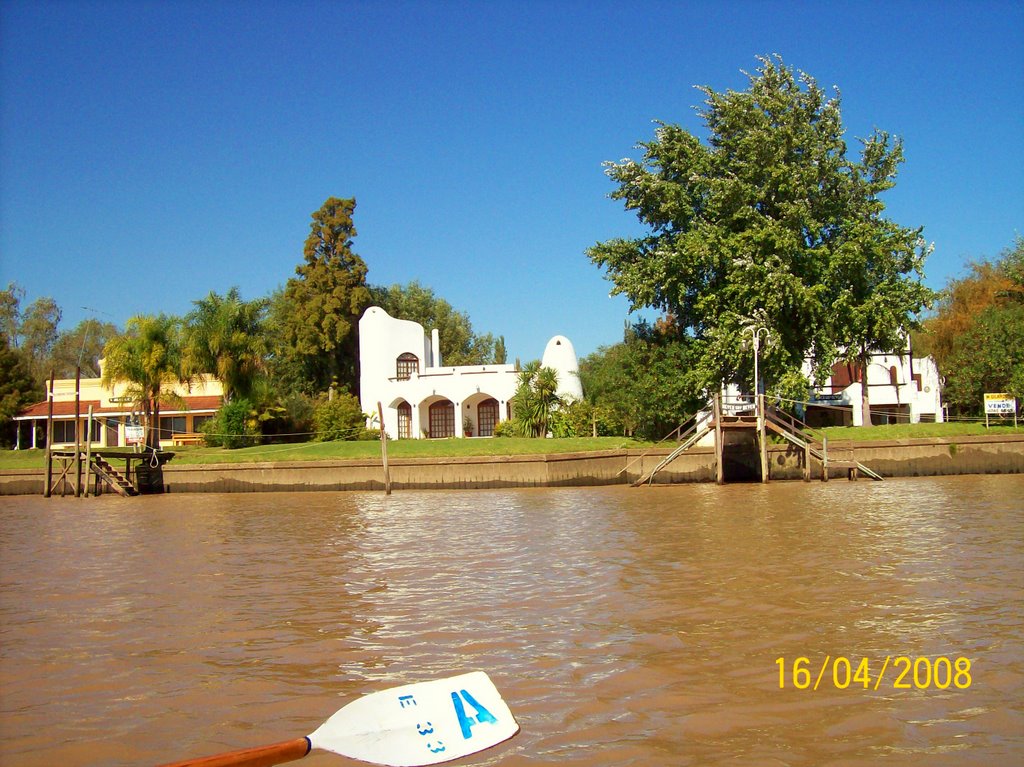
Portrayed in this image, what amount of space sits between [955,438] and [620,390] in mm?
12259

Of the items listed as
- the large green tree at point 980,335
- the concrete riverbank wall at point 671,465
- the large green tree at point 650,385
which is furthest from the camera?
the large green tree at point 980,335

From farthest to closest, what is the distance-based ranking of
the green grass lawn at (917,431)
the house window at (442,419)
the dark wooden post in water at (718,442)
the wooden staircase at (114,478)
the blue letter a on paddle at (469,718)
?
the house window at (442,419) → the wooden staircase at (114,478) → the green grass lawn at (917,431) → the dark wooden post in water at (718,442) → the blue letter a on paddle at (469,718)

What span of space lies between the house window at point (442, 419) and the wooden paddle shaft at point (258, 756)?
3967 centimetres

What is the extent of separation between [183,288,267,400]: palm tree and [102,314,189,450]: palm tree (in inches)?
38.3

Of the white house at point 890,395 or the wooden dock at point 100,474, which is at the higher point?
the white house at point 890,395

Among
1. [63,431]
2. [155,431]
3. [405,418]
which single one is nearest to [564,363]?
[405,418]

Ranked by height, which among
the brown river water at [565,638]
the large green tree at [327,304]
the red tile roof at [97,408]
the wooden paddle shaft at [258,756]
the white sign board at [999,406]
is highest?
the large green tree at [327,304]

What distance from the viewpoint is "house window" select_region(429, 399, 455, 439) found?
148 feet

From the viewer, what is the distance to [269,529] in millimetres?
20156

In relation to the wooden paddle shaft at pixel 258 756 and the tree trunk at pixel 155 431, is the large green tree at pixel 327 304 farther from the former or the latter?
the wooden paddle shaft at pixel 258 756

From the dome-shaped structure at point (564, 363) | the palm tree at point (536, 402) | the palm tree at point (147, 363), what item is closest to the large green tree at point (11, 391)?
the palm tree at point (147, 363)

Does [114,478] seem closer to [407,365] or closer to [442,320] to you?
[407,365]

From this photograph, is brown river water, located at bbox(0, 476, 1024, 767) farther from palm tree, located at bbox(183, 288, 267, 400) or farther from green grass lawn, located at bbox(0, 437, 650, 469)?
palm tree, located at bbox(183, 288, 267, 400)

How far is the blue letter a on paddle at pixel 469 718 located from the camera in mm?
6000
